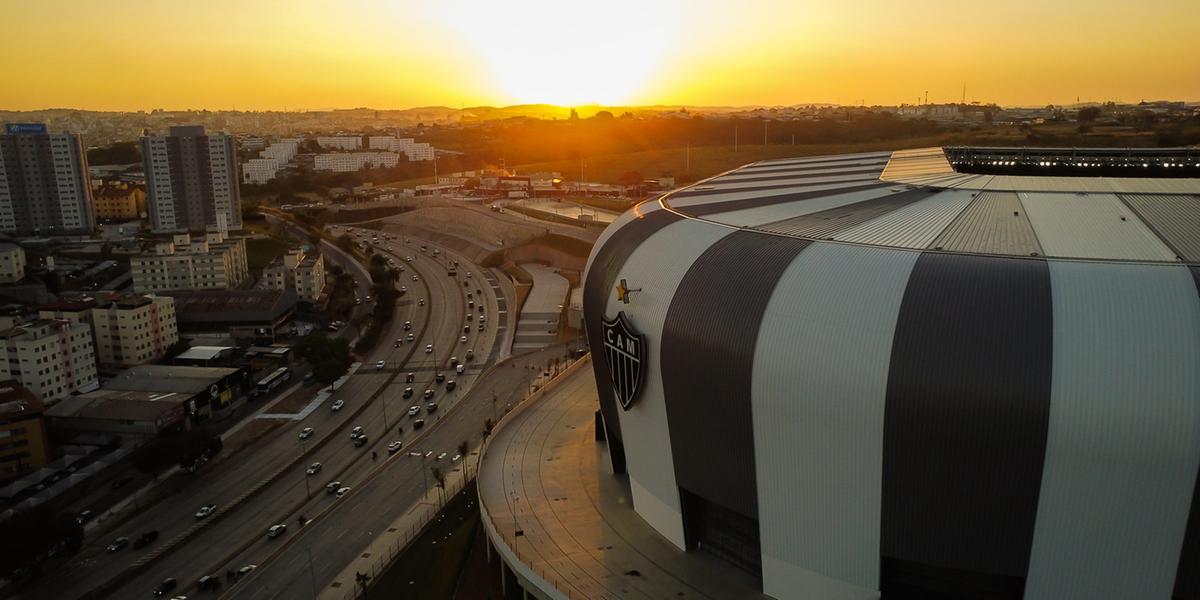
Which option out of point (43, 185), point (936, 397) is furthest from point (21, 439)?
point (43, 185)

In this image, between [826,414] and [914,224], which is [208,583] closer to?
[826,414]

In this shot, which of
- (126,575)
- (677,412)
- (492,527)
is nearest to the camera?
(677,412)

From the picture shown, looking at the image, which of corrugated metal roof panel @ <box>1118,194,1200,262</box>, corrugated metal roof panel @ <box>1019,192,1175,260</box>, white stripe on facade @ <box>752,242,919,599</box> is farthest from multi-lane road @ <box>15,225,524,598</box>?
corrugated metal roof panel @ <box>1118,194,1200,262</box>

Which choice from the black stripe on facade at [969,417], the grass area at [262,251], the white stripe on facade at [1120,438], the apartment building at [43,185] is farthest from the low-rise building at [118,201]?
the white stripe on facade at [1120,438]

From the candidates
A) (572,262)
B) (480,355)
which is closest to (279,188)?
(572,262)

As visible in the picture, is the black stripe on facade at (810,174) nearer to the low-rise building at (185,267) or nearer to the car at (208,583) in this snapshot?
the car at (208,583)

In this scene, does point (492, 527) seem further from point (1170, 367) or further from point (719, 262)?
point (1170, 367)

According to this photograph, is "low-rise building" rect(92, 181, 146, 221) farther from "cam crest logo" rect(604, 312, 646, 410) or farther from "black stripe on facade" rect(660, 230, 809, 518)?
"black stripe on facade" rect(660, 230, 809, 518)
